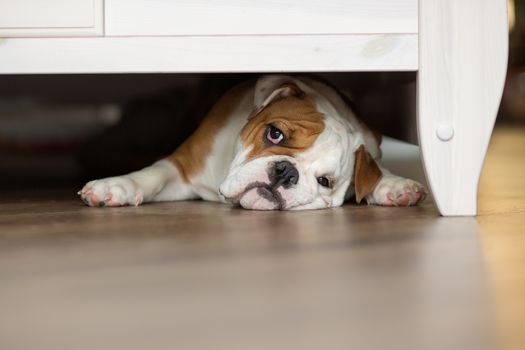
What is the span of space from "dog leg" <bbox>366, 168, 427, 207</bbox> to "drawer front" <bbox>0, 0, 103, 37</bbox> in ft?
2.44

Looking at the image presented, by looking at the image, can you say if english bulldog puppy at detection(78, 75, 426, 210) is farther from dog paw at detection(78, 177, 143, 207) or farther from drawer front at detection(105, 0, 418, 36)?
drawer front at detection(105, 0, 418, 36)

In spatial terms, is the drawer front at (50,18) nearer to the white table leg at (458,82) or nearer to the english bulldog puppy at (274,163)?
the english bulldog puppy at (274,163)

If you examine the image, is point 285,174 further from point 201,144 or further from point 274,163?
point 201,144

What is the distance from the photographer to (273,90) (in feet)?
6.81

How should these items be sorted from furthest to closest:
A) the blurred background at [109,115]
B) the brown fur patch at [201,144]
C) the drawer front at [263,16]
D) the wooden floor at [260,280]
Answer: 1. the blurred background at [109,115]
2. the brown fur patch at [201,144]
3. the drawer front at [263,16]
4. the wooden floor at [260,280]

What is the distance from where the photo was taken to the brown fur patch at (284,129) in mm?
1950

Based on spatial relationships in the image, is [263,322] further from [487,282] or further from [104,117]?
[104,117]

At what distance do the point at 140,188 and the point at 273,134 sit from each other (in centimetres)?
33

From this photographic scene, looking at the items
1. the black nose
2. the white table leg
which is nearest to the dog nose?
the black nose

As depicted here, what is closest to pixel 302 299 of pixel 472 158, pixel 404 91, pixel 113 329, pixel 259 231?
pixel 113 329

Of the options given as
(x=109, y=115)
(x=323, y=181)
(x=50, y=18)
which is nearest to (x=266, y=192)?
(x=323, y=181)

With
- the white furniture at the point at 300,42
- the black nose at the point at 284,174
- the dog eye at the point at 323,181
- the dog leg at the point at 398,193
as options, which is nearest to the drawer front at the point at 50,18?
the white furniture at the point at 300,42

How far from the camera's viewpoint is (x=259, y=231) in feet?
5.11

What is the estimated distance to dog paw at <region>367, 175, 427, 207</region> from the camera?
6.59ft
